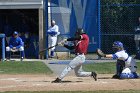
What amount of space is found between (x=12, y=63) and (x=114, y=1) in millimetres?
7967

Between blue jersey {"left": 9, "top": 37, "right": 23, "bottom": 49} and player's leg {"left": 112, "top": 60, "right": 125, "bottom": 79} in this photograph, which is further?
blue jersey {"left": 9, "top": 37, "right": 23, "bottom": 49}

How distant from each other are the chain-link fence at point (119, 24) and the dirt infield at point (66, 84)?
8.63 metres

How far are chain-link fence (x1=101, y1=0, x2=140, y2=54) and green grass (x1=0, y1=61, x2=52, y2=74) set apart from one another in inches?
214

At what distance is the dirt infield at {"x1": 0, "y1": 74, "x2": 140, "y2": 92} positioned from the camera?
563 inches

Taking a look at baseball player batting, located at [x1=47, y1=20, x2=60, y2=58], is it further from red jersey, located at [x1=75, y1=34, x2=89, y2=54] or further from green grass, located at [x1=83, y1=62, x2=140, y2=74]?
red jersey, located at [x1=75, y1=34, x2=89, y2=54]

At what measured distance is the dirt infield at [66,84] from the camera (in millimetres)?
14289

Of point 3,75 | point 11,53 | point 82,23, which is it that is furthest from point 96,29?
point 3,75

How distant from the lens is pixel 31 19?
2695 cm

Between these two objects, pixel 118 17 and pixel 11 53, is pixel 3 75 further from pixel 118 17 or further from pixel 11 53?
pixel 118 17

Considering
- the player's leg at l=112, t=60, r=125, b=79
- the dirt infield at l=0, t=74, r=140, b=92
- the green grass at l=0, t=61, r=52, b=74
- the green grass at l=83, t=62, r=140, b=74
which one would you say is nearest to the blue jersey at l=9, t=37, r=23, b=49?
the green grass at l=0, t=61, r=52, b=74

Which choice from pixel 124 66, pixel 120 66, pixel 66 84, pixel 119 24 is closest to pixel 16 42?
pixel 119 24

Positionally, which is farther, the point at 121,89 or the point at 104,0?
the point at 104,0

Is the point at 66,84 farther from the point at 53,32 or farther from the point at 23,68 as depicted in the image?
the point at 53,32

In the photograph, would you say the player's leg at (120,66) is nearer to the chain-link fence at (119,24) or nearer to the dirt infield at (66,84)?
the dirt infield at (66,84)
